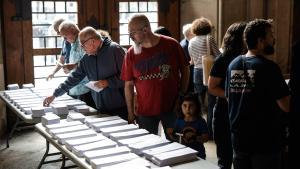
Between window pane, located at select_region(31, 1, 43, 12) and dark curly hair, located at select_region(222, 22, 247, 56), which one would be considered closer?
dark curly hair, located at select_region(222, 22, 247, 56)

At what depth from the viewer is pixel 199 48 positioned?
5.46 meters

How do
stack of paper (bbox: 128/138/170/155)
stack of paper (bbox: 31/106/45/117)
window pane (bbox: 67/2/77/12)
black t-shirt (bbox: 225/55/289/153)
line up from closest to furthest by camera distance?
black t-shirt (bbox: 225/55/289/153) < stack of paper (bbox: 128/138/170/155) < stack of paper (bbox: 31/106/45/117) < window pane (bbox: 67/2/77/12)

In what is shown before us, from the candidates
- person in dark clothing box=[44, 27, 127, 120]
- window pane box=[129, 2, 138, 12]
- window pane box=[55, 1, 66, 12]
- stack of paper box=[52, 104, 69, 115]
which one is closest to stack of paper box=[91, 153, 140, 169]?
person in dark clothing box=[44, 27, 127, 120]

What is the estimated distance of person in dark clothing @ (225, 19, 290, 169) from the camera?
7.98ft

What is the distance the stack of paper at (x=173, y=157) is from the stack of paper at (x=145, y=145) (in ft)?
0.63

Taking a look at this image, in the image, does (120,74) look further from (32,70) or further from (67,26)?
(32,70)

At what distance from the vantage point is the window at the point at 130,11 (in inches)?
296

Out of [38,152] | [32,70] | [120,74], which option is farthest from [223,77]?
[32,70]

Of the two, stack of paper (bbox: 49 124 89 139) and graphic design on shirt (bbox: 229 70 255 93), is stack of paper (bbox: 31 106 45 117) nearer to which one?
stack of paper (bbox: 49 124 89 139)

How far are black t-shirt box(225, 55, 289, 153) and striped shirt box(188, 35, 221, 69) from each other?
2.74 metres

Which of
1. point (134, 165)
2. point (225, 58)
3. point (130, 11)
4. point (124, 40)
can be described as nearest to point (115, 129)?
point (134, 165)

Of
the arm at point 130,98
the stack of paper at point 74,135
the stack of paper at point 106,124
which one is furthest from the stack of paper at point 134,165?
the arm at point 130,98

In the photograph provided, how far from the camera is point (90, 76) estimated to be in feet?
13.5

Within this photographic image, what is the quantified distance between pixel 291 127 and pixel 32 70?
6550mm
